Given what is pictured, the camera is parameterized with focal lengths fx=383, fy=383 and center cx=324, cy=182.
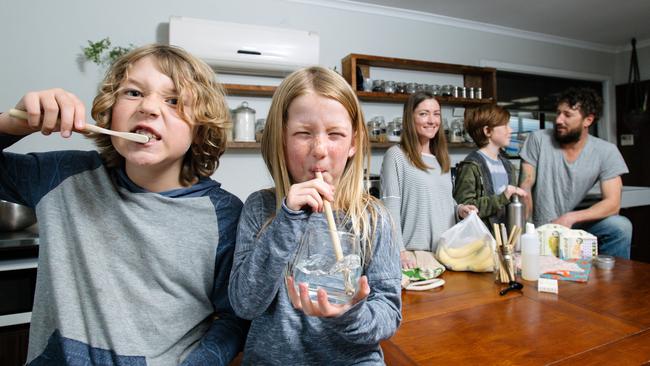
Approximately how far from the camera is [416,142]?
2014mm

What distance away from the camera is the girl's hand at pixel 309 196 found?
62 centimetres

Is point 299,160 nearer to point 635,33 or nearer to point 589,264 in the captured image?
point 589,264

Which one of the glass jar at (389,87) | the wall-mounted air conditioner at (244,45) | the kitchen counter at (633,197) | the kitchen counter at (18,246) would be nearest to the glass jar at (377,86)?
the glass jar at (389,87)

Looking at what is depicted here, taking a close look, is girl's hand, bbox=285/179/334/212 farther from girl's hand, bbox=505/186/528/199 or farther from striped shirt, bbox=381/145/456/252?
girl's hand, bbox=505/186/528/199

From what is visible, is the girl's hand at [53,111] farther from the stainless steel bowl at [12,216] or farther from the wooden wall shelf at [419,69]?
the wooden wall shelf at [419,69]

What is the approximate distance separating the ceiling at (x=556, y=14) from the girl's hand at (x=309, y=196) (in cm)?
314

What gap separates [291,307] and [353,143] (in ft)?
1.29

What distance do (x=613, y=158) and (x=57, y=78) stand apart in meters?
3.74

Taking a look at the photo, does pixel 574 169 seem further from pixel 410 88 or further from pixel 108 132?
pixel 108 132

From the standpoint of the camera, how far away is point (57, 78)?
256 cm

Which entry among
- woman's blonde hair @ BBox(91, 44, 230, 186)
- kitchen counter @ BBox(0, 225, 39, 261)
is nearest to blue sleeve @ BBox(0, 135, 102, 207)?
woman's blonde hair @ BBox(91, 44, 230, 186)

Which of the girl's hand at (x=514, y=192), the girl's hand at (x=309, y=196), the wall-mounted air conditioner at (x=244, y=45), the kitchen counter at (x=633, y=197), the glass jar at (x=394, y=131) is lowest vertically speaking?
the kitchen counter at (x=633, y=197)

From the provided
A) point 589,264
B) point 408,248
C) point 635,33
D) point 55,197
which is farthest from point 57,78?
point 635,33

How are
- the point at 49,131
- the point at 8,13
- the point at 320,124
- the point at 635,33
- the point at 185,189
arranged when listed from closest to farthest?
the point at 49,131 < the point at 320,124 < the point at 185,189 < the point at 8,13 < the point at 635,33
